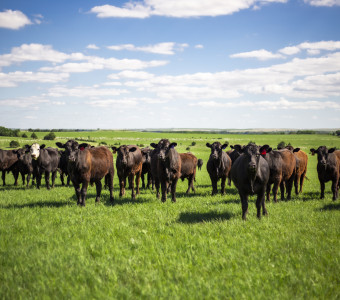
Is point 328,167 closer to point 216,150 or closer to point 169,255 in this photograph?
point 216,150

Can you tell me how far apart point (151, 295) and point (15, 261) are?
2.95 meters

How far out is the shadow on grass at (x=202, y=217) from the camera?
7.86 meters

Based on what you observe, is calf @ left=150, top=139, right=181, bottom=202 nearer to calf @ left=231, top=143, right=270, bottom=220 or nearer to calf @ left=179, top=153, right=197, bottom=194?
calf @ left=179, top=153, right=197, bottom=194

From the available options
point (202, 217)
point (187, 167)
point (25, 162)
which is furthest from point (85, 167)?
point (25, 162)

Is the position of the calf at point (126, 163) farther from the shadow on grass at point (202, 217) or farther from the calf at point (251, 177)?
the calf at point (251, 177)

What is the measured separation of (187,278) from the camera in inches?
172

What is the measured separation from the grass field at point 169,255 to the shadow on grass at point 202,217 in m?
0.03

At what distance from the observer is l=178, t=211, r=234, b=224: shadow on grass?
25.8 ft

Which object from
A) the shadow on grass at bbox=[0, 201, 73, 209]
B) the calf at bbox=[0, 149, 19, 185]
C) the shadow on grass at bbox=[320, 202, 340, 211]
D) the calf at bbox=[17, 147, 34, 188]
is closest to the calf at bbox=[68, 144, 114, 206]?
the shadow on grass at bbox=[0, 201, 73, 209]

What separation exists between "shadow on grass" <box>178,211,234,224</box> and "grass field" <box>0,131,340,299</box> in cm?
3

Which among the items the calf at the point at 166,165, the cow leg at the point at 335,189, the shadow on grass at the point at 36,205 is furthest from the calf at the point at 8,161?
the cow leg at the point at 335,189

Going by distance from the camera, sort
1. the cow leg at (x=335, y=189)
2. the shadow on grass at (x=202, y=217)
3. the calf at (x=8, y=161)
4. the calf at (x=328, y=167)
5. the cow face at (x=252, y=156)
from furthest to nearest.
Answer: the calf at (x=8, y=161) → the calf at (x=328, y=167) → the cow leg at (x=335, y=189) → the shadow on grass at (x=202, y=217) → the cow face at (x=252, y=156)

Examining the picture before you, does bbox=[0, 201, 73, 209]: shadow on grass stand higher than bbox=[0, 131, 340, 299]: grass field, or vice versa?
bbox=[0, 131, 340, 299]: grass field

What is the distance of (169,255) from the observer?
206 inches
